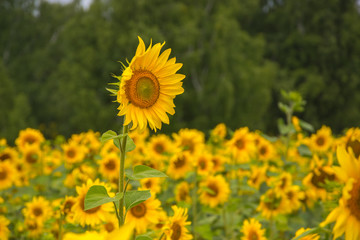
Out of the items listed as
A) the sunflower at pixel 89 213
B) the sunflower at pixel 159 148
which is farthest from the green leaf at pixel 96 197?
the sunflower at pixel 159 148

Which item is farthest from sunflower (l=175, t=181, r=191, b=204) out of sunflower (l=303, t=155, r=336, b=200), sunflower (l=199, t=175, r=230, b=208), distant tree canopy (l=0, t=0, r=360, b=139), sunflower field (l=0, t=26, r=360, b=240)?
distant tree canopy (l=0, t=0, r=360, b=139)

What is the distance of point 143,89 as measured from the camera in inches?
51.4

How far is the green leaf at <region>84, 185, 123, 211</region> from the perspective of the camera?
120 centimetres

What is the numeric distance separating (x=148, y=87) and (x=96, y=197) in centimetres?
41

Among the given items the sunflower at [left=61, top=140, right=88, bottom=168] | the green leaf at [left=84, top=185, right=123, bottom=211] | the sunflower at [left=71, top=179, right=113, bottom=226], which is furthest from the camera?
the sunflower at [left=61, top=140, right=88, bottom=168]

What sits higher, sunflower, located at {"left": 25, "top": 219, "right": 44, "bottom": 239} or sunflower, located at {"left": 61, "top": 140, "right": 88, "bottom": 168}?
sunflower, located at {"left": 61, "top": 140, "right": 88, "bottom": 168}

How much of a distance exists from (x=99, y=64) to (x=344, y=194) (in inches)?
556

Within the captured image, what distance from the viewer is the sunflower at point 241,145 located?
284 centimetres

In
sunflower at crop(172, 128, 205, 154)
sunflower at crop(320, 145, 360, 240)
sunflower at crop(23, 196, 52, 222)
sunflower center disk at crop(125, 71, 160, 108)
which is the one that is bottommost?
sunflower at crop(320, 145, 360, 240)

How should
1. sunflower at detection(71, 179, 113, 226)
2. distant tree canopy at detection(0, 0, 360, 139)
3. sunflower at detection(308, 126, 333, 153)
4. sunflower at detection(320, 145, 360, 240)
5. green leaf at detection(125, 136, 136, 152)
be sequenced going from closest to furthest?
1. sunflower at detection(320, 145, 360, 240)
2. green leaf at detection(125, 136, 136, 152)
3. sunflower at detection(71, 179, 113, 226)
4. sunflower at detection(308, 126, 333, 153)
5. distant tree canopy at detection(0, 0, 360, 139)

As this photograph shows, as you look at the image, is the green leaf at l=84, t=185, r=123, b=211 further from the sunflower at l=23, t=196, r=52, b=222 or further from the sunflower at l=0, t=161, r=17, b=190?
the sunflower at l=0, t=161, r=17, b=190

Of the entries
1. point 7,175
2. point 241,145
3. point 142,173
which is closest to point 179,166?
point 241,145

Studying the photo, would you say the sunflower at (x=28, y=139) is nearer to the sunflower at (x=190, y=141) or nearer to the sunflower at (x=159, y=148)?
the sunflower at (x=159, y=148)

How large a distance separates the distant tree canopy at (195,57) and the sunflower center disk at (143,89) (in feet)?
32.0
